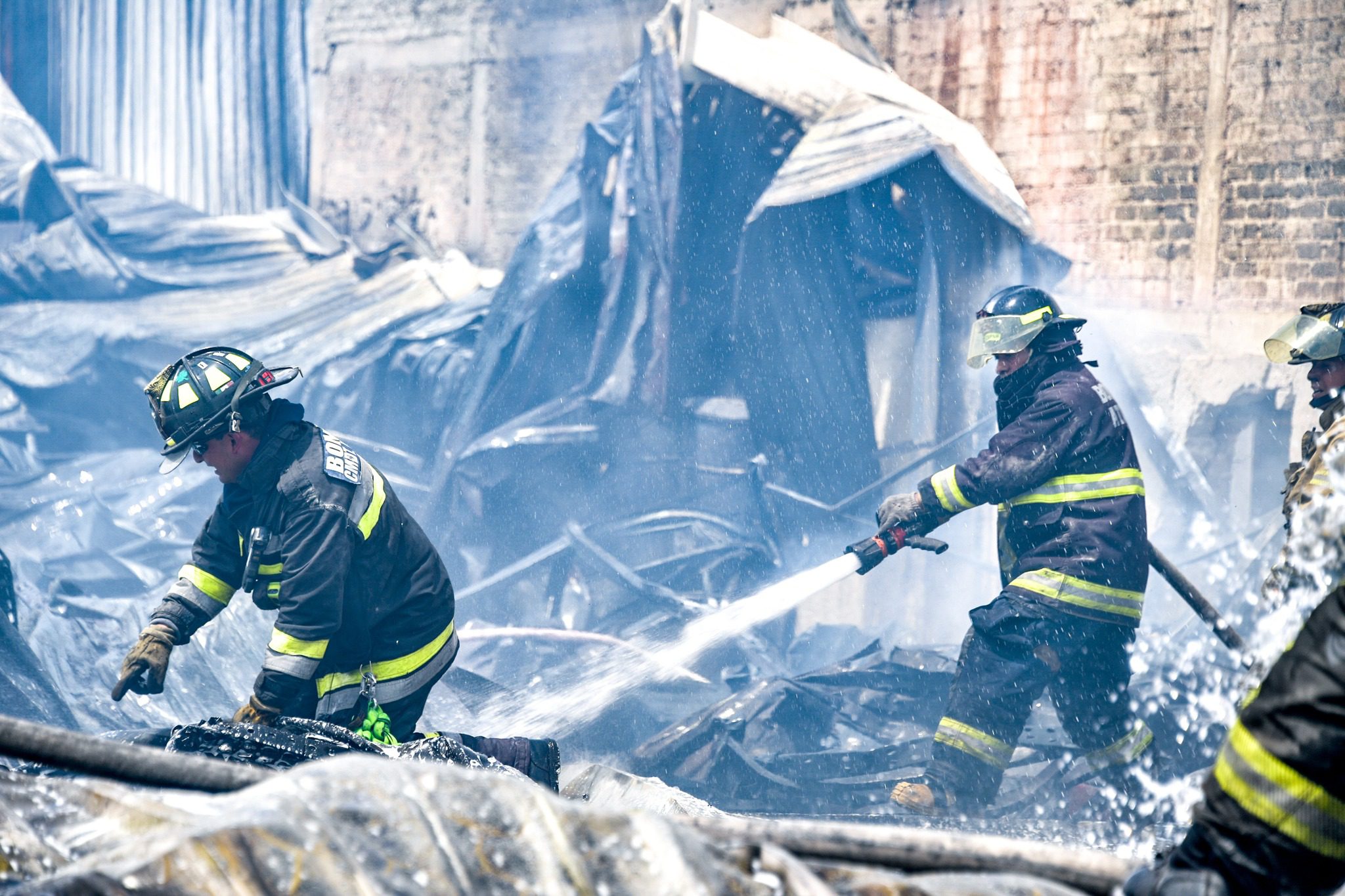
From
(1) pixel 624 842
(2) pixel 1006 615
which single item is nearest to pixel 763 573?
(2) pixel 1006 615

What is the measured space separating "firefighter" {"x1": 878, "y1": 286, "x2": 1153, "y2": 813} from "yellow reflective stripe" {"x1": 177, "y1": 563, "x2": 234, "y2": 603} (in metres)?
2.50

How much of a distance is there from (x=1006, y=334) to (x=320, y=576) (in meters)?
2.69

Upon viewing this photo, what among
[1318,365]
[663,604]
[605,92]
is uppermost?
[605,92]

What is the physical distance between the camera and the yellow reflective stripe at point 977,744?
156 inches

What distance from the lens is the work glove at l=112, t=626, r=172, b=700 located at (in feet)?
10.3

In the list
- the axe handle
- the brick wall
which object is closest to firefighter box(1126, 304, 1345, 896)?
the axe handle

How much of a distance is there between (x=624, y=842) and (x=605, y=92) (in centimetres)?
928

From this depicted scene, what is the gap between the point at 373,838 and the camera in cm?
138

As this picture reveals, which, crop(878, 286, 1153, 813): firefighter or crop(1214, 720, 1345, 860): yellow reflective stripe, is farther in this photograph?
crop(878, 286, 1153, 813): firefighter

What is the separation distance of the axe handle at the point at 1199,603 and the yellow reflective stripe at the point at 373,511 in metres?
2.98

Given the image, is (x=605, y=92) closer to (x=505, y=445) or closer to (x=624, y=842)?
(x=505, y=445)

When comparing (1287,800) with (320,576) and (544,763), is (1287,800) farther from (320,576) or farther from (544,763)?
(320,576)

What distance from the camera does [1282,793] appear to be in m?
1.39

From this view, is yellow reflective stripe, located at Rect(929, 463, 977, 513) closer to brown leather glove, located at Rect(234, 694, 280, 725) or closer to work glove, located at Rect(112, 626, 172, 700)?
brown leather glove, located at Rect(234, 694, 280, 725)
